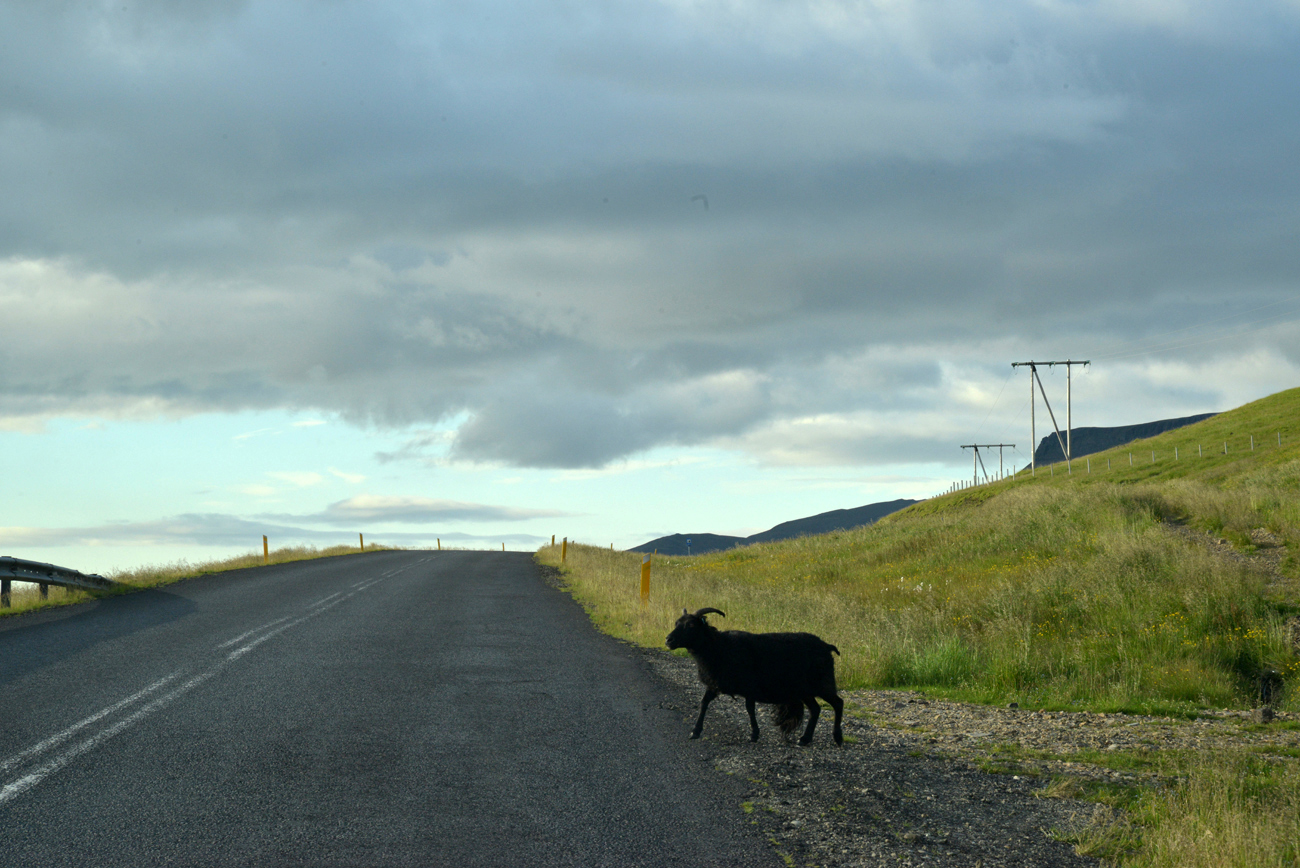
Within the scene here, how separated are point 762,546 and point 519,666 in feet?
118

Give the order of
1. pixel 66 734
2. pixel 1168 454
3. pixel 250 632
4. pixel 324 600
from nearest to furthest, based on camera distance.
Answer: pixel 66 734, pixel 250 632, pixel 324 600, pixel 1168 454

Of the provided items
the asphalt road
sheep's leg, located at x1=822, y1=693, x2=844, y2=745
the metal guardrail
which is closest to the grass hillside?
sheep's leg, located at x1=822, y1=693, x2=844, y2=745

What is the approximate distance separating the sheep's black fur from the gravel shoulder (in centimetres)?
28

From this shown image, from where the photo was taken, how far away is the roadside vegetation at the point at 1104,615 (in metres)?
5.65

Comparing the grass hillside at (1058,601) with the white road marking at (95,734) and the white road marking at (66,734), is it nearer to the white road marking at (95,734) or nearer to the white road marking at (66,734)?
the white road marking at (95,734)

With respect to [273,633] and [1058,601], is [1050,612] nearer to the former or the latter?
[1058,601]

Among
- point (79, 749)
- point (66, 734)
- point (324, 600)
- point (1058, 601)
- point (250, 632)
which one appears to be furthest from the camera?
point (324, 600)

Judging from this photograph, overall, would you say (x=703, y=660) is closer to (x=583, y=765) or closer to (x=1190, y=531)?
(x=583, y=765)

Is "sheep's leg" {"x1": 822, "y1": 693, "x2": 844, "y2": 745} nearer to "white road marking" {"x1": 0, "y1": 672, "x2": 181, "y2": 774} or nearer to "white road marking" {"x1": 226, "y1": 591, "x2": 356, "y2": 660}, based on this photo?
Result: "white road marking" {"x1": 0, "y1": 672, "x2": 181, "y2": 774}

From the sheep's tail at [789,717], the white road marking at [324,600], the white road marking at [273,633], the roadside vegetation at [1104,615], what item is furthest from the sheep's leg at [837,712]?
the white road marking at [324,600]

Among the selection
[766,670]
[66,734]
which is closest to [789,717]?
[766,670]

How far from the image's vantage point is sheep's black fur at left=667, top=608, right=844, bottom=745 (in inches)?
287

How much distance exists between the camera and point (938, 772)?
6.50 metres

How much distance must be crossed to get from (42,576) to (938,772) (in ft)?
60.6
